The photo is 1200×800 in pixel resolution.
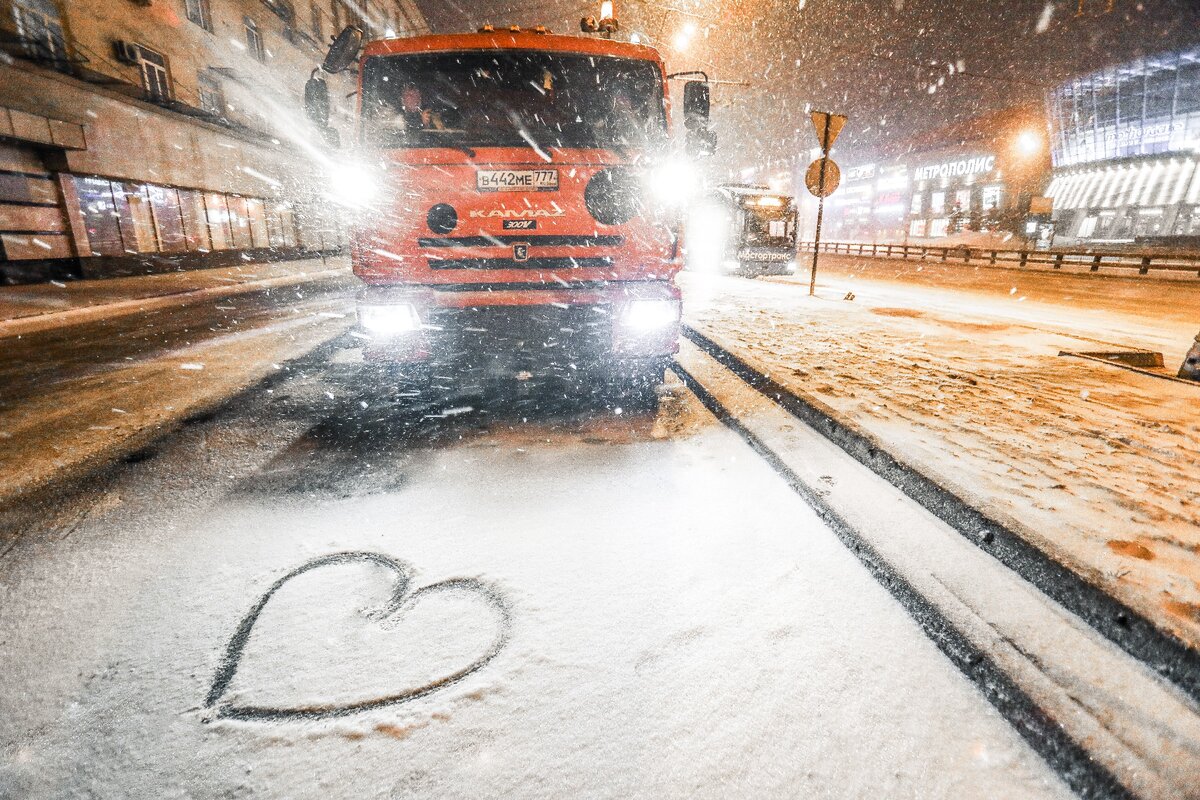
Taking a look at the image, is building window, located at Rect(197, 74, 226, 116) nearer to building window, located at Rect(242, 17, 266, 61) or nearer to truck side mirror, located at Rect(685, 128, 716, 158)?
building window, located at Rect(242, 17, 266, 61)

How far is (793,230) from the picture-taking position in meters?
19.7

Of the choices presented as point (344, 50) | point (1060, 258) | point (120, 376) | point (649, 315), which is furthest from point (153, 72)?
point (1060, 258)

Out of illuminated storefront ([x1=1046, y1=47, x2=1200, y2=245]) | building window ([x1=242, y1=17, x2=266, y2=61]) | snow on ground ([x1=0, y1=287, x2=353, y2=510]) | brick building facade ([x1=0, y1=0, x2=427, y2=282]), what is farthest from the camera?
illuminated storefront ([x1=1046, y1=47, x2=1200, y2=245])

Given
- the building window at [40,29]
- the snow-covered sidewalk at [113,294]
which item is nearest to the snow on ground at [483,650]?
the snow-covered sidewalk at [113,294]

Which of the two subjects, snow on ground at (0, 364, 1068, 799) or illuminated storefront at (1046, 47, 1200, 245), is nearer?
snow on ground at (0, 364, 1068, 799)

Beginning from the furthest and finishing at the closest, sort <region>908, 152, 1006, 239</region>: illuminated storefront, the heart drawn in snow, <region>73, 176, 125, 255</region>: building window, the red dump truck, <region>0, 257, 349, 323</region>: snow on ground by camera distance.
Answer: <region>908, 152, 1006, 239</region>: illuminated storefront
<region>73, 176, 125, 255</region>: building window
<region>0, 257, 349, 323</region>: snow on ground
the red dump truck
the heart drawn in snow

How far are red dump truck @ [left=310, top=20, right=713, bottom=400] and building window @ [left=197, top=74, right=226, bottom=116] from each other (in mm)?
20009

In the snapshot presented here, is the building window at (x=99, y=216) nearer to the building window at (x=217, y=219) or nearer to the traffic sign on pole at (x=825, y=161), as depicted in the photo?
the building window at (x=217, y=219)

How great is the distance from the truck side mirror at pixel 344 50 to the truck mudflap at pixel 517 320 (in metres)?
2.12

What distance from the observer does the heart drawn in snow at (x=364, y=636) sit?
1.59 meters

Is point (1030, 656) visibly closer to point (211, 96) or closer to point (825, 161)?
point (825, 161)

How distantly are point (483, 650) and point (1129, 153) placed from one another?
184 feet

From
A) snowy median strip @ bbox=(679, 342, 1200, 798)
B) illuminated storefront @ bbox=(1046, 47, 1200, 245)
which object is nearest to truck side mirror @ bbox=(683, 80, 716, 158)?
snowy median strip @ bbox=(679, 342, 1200, 798)

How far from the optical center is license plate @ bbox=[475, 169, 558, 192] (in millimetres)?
4043
